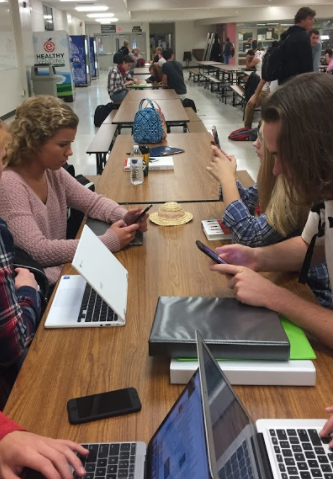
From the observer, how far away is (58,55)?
12539 millimetres

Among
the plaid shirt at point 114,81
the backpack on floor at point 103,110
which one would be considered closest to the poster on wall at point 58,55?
the plaid shirt at point 114,81

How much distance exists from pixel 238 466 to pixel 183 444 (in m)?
0.14

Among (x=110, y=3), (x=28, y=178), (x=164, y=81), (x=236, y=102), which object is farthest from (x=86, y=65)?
(x=28, y=178)

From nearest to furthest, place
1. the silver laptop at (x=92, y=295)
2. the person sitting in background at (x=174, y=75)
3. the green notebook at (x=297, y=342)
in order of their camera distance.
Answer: the green notebook at (x=297, y=342)
the silver laptop at (x=92, y=295)
the person sitting in background at (x=174, y=75)

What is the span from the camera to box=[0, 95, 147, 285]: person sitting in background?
1765 millimetres

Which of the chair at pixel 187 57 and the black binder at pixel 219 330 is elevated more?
the chair at pixel 187 57

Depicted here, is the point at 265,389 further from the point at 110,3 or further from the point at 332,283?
the point at 110,3

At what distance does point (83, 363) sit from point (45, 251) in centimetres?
74

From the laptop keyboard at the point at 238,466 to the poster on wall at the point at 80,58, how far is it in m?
17.0

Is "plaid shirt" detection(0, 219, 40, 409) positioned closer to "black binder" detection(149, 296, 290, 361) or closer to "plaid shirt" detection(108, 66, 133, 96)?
"black binder" detection(149, 296, 290, 361)

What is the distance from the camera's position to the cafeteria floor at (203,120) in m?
6.04

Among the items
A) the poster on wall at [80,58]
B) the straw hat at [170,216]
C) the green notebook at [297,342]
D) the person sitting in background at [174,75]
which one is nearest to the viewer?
the green notebook at [297,342]

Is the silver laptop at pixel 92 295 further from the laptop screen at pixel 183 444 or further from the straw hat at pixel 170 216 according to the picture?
the straw hat at pixel 170 216

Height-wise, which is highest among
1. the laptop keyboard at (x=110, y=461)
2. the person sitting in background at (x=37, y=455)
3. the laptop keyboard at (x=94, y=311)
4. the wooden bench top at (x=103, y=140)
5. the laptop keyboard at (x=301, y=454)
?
the person sitting in background at (x=37, y=455)
